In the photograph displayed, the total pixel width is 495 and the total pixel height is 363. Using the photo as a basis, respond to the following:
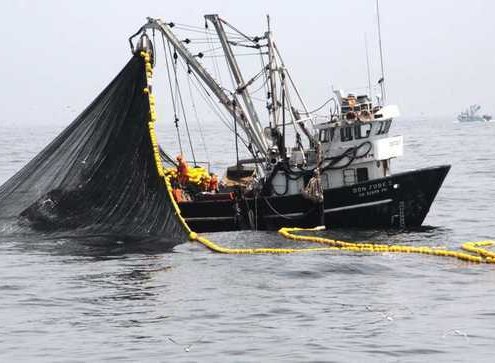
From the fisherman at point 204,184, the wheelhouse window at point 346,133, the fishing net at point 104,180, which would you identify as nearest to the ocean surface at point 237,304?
the fishing net at point 104,180

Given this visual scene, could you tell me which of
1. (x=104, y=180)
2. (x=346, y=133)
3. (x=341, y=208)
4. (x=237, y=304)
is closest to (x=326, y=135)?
(x=346, y=133)

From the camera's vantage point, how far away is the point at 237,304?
66.7 ft

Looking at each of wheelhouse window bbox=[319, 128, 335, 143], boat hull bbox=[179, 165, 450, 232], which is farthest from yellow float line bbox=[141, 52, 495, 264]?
wheelhouse window bbox=[319, 128, 335, 143]

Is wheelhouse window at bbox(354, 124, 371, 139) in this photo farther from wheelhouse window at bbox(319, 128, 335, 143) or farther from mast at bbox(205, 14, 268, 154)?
mast at bbox(205, 14, 268, 154)

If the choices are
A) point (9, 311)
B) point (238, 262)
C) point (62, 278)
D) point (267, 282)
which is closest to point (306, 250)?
point (238, 262)

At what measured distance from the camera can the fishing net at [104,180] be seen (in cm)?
2917

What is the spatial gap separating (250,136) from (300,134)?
2158 millimetres

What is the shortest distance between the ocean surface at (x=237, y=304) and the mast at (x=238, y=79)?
4.97 metres

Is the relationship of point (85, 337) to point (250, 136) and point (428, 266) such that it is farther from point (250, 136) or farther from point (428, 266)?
point (250, 136)

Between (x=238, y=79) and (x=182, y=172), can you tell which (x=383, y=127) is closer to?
(x=238, y=79)

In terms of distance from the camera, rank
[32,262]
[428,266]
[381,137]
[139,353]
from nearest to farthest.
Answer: [139,353] < [428,266] < [32,262] < [381,137]

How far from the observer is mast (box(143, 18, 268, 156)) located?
112 feet

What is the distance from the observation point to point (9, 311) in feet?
66.4

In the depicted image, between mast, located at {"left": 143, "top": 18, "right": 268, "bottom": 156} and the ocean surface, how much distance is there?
486 centimetres
